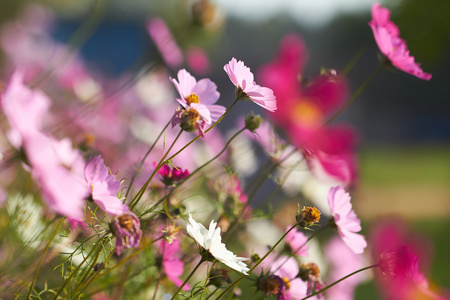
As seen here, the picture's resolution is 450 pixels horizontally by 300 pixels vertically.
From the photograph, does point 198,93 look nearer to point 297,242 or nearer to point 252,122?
point 252,122

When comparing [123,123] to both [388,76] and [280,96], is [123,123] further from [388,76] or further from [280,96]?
[388,76]

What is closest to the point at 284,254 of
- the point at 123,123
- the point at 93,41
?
the point at 123,123

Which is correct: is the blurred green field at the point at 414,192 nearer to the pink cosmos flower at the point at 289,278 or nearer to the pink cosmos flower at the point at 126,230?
the pink cosmos flower at the point at 289,278

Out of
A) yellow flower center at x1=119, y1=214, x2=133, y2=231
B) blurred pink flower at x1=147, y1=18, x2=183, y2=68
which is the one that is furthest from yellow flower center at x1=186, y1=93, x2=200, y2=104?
blurred pink flower at x1=147, y1=18, x2=183, y2=68

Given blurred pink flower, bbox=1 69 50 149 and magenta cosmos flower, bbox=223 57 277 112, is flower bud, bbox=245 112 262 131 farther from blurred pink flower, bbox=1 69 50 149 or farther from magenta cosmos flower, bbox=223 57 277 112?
blurred pink flower, bbox=1 69 50 149

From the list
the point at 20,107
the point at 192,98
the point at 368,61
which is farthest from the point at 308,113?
the point at 368,61

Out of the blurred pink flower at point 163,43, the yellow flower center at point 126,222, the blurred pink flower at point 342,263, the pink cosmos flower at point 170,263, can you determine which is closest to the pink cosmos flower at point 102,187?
the yellow flower center at point 126,222
